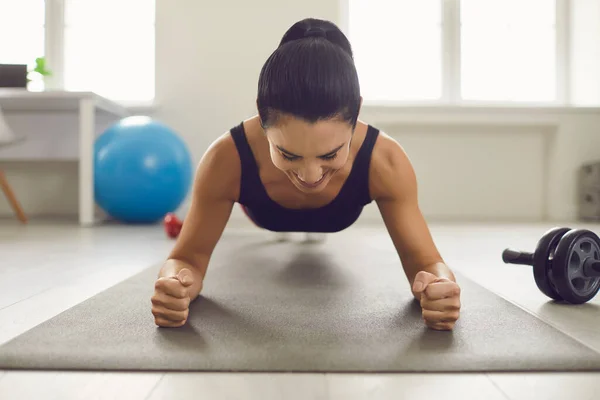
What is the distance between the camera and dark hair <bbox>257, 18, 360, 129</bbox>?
2.62 feet

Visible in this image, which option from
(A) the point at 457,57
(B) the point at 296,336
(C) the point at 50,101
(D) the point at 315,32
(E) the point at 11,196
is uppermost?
(A) the point at 457,57

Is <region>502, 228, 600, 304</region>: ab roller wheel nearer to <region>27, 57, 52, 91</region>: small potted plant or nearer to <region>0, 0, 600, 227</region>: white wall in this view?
<region>0, 0, 600, 227</region>: white wall

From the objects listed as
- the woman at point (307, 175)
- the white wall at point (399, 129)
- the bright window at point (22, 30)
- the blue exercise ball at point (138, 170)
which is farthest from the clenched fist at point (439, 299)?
the bright window at point (22, 30)

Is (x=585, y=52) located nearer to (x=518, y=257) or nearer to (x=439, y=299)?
(x=518, y=257)

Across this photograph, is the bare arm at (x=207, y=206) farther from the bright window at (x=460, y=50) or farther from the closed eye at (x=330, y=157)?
the bright window at (x=460, y=50)

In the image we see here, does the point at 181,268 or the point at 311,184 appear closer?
the point at 311,184

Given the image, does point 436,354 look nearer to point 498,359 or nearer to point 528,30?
point 498,359

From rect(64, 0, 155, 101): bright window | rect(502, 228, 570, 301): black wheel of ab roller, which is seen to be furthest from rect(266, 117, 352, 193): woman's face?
rect(64, 0, 155, 101): bright window

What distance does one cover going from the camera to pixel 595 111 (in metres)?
3.64

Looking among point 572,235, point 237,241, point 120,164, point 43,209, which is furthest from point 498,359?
point 43,209

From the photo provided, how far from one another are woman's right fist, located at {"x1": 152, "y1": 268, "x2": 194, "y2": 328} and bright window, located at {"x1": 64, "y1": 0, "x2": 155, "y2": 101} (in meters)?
3.22

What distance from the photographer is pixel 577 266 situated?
3.48ft

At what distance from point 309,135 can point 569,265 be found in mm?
627

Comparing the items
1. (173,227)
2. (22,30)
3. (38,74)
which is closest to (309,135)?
(173,227)
